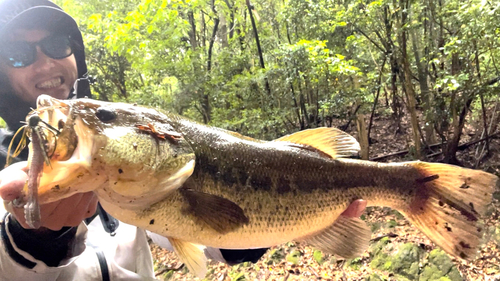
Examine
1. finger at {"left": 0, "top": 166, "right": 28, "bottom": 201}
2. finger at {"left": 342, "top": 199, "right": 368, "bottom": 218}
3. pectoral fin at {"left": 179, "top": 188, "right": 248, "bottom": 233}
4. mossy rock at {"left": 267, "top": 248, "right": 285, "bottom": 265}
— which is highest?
finger at {"left": 0, "top": 166, "right": 28, "bottom": 201}

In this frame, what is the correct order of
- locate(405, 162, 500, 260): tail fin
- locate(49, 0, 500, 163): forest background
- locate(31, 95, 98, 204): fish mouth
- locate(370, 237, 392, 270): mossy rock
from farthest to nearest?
locate(49, 0, 500, 163): forest background < locate(370, 237, 392, 270): mossy rock < locate(405, 162, 500, 260): tail fin < locate(31, 95, 98, 204): fish mouth

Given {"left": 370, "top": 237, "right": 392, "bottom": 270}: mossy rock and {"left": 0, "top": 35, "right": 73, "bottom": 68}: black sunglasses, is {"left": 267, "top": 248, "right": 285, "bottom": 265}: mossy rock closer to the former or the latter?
{"left": 370, "top": 237, "right": 392, "bottom": 270}: mossy rock

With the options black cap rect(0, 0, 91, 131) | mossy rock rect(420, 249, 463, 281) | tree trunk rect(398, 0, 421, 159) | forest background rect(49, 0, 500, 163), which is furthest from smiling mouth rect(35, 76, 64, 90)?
tree trunk rect(398, 0, 421, 159)

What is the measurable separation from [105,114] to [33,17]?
1.78 metres

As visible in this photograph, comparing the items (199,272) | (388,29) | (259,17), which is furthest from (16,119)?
(259,17)

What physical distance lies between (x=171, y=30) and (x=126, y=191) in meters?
6.54

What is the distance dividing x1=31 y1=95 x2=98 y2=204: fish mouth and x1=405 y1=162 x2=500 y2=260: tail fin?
6.40 feet

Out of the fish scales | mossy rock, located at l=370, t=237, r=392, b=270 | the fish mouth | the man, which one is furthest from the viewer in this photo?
mossy rock, located at l=370, t=237, r=392, b=270

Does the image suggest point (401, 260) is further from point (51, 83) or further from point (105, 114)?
point (51, 83)

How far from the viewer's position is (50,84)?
2.16 metres

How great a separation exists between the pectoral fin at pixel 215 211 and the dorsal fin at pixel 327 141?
64cm

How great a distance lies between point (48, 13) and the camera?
2.20 m

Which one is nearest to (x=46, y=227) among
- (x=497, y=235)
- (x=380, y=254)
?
(x=380, y=254)

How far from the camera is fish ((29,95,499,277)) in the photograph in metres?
1.02
